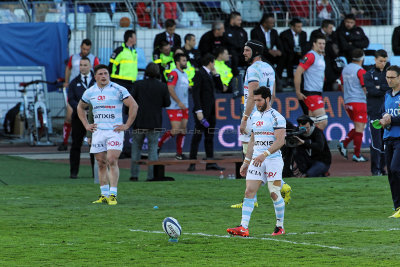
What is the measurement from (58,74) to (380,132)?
11289 millimetres

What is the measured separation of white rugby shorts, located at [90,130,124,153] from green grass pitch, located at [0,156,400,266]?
872 mm

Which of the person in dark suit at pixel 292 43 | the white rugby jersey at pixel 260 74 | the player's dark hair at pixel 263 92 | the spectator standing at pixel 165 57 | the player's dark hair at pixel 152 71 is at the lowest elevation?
the player's dark hair at pixel 263 92

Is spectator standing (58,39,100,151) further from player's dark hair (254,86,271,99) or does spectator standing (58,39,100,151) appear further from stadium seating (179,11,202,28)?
player's dark hair (254,86,271,99)

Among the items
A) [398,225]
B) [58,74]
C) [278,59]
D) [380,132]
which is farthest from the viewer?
[58,74]

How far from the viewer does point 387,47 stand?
25547 mm

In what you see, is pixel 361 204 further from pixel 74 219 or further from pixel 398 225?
pixel 74 219

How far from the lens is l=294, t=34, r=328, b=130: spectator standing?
62.5 ft

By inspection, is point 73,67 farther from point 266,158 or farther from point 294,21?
point 266,158

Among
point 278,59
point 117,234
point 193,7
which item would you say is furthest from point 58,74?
point 117,234

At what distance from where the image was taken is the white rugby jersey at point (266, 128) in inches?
418

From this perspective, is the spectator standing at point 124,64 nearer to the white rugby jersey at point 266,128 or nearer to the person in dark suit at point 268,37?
the person in dark suit at point 268,37

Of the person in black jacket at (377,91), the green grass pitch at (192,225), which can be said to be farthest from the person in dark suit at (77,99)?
the person in black jacket at (377,91)

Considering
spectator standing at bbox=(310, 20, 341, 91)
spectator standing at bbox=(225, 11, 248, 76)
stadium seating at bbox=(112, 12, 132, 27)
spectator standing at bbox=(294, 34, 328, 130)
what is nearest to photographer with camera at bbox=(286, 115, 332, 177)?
spectator standing at bbox=(294, 34, 328, 130)

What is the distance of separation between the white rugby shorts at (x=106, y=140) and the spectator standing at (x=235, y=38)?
931 cm
